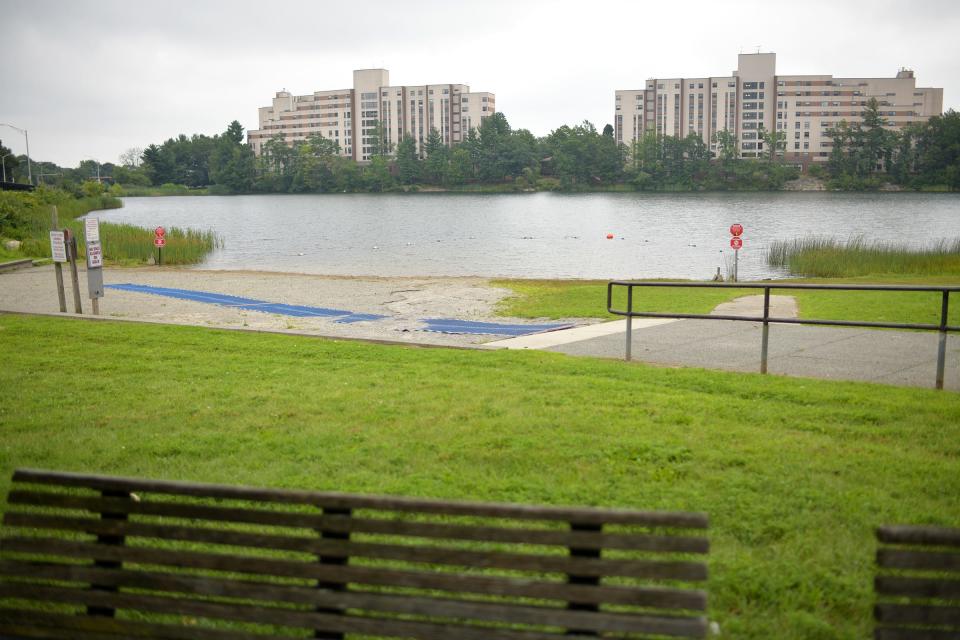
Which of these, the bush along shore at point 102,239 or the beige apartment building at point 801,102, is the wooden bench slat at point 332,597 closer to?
the bush along shore at point 102,239

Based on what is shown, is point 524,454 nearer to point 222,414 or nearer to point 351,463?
point 351,463

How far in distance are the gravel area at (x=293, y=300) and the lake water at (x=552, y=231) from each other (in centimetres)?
1148

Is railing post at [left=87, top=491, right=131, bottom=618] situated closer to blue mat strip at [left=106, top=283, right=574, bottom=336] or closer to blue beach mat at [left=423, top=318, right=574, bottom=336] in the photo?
blue mat strip at [left=106, top=283, right=574, bottom=336]

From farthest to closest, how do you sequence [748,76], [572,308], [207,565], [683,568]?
[748,76], [572,308], [207,565], [683,568]

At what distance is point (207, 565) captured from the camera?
3.89 meters

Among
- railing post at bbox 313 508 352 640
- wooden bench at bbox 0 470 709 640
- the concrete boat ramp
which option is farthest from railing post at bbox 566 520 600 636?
the concrete boat ramp

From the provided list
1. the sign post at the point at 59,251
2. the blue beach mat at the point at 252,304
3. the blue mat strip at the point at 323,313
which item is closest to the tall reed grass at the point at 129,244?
the blue beach mat at the point at 252,304

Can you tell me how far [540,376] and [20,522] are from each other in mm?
7312

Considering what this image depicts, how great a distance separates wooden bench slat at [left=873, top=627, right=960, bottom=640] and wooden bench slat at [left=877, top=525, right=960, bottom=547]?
347 millimetres

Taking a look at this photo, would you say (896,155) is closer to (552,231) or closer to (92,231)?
(552,231)

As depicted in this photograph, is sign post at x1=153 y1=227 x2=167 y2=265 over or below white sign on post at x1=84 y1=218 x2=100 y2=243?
below

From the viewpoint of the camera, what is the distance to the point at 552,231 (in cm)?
7719

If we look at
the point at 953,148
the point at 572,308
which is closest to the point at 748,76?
the point at 953,148

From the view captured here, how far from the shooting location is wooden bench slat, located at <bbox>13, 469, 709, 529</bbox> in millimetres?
3447
